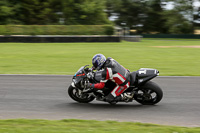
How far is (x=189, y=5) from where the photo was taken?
2160 inches

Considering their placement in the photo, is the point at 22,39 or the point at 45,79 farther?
the point at 22,39

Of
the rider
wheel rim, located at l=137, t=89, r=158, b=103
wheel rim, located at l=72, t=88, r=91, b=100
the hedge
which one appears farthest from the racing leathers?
the hedge

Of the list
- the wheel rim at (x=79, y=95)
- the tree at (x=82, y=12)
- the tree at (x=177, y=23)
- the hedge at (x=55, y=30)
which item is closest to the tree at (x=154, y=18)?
the tree at (x=177, y=23)

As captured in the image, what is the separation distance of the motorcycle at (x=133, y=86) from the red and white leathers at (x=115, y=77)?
0.15 metres

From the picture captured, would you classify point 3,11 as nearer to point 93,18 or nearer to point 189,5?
point 93,18

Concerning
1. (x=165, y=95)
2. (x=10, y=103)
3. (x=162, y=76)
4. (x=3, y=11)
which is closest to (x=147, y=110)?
(x=165, y=95)

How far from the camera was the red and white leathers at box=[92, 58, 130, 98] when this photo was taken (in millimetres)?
7945

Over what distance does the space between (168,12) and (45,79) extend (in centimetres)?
4831

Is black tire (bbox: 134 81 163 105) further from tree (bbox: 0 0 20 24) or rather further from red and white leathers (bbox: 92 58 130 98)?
tree (bbox: 0 0 20 24)

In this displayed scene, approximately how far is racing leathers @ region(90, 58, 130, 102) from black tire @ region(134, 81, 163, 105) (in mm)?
457

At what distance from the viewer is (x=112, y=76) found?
7973 mm

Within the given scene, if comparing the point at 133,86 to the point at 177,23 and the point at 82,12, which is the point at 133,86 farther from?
the point at 177,23

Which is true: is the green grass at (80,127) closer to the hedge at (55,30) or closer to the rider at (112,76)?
the rider at (112,76)

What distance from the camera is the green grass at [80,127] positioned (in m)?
5.84
